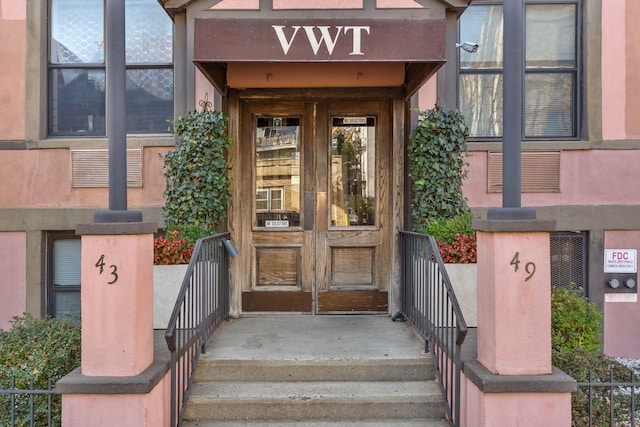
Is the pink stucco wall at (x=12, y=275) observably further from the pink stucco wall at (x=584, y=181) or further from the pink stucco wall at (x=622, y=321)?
the pink stucco wall at (x=622, y=321)

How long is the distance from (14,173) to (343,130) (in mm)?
4168

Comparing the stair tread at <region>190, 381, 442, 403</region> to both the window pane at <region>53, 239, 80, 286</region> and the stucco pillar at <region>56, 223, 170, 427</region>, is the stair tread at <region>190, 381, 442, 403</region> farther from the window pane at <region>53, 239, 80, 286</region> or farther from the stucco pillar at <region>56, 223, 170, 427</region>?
the window pane at <region>53, 239, 80, 286</region>

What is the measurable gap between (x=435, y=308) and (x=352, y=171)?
2202mm

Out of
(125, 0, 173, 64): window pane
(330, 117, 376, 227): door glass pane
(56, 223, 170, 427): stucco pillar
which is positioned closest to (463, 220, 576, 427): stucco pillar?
(56, 223, 170, 427): stucco pillar

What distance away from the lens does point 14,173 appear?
568 cm

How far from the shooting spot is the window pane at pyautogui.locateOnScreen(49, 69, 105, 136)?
593 centimetres

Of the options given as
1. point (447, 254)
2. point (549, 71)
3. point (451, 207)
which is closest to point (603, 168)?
point (549, 71)

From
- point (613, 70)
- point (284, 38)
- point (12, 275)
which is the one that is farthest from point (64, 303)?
point (613, 70)

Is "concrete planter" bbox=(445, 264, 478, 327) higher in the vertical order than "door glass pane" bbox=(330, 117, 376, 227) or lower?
lower

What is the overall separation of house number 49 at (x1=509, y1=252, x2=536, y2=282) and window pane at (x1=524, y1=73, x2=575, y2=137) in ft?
11.3

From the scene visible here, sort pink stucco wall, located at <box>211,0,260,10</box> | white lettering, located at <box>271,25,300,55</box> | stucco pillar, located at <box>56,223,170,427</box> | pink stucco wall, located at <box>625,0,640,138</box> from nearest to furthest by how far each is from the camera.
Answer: stucco pillar, located at <box>56,223,170,427</box>, white lettering, located at <box>271,25,300,55</box>, pink stucco wall, located at <box>211,0,260,10</box>, pink stucco wall, located at <box>625,0,640,138</box>

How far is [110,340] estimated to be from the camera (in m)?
3.03

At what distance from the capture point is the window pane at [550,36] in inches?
234

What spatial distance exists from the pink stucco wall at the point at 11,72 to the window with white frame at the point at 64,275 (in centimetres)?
144
